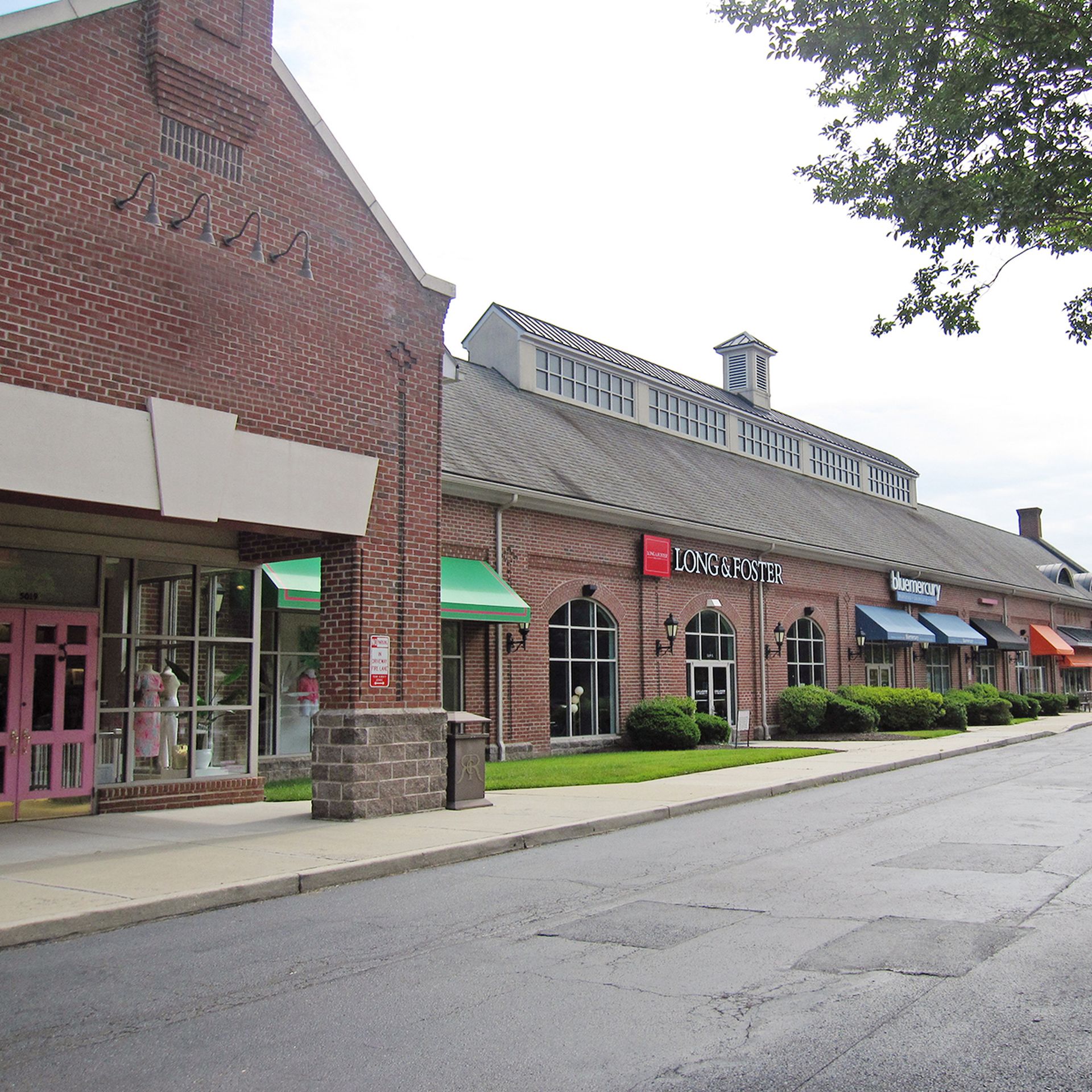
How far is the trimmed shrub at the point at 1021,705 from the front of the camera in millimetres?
38469

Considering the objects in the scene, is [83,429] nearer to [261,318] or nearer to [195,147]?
[261,318]

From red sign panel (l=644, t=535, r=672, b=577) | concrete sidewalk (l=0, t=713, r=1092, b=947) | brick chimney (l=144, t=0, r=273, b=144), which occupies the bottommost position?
concrete sidewalk (l=0, t=713, r=1092, b=947)

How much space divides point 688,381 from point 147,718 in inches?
1015

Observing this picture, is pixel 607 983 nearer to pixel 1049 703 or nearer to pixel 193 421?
pixel 193 421

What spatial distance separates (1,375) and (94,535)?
3841mm

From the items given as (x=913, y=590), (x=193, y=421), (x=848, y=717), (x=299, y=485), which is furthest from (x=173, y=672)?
(x=913, y=590)

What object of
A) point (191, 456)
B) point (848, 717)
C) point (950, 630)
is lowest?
point (848, 717)

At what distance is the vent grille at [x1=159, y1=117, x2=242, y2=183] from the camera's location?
11500mm

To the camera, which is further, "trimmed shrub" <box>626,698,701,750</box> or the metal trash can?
"trimmed shrub" <box>626,698,701,750</box>

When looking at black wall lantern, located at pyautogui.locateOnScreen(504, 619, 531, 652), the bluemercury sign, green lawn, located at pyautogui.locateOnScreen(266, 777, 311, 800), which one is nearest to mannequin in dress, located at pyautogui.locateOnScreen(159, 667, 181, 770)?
green lawn, located at pyautogui.locateOnScreen(266, 777, 311, 800)

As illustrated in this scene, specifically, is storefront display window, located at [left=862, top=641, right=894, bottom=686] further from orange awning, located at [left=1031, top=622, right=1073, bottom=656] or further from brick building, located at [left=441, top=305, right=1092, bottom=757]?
orange awning, located at [left=1031, top=622, right=1073, bottom=656]

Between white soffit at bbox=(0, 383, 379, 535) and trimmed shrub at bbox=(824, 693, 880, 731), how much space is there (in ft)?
62.8

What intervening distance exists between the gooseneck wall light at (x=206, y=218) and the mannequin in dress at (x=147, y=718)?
5.49 meters

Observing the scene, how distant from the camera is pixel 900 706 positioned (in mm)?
30016
